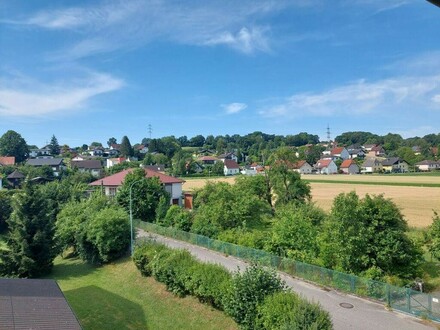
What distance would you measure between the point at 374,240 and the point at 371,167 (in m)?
125

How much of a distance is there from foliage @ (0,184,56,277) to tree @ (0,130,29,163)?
11727cm

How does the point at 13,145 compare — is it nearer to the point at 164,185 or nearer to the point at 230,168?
the point at 230,168

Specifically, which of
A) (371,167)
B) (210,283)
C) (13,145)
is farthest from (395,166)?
(13,145)

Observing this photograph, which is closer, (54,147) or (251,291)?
(251,291)

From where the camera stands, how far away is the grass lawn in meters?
20.4

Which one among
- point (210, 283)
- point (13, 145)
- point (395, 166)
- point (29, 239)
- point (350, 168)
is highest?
point (13, 145)

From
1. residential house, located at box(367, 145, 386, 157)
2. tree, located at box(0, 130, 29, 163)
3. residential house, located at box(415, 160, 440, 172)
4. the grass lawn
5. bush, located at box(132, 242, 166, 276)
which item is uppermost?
tree, located at box(0, 130, 29, 163)

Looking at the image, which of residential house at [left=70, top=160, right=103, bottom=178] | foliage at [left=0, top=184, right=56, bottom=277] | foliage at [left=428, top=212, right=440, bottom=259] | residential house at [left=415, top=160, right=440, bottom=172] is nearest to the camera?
foliage at [left=428, top=212, right=440, bottom=259]

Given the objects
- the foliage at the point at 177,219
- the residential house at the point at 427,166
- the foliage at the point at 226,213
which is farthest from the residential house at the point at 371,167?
the foliage at the point at 177,219

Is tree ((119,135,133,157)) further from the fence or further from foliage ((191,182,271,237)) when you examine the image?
the fence

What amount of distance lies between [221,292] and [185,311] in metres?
3.85

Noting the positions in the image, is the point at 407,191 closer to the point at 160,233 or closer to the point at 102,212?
the point at 160,233

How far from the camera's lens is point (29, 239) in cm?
3262

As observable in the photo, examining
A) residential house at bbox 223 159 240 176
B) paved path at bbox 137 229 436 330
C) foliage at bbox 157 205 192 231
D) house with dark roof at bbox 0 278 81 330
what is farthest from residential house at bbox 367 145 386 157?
house with dark roof at bbox 0 278 81 330
